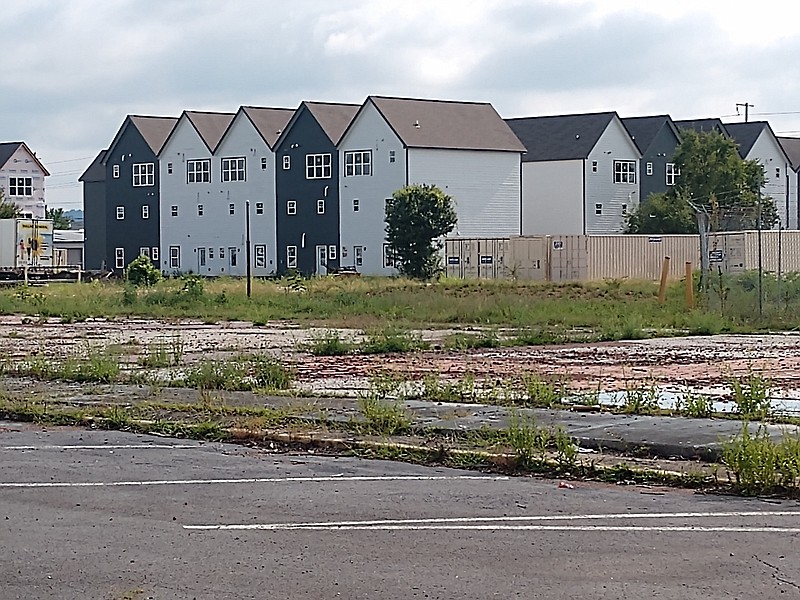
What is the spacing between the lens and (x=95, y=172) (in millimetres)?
106562

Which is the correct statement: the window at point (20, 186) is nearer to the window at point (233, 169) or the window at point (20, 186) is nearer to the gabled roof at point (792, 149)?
the window at point (233, 169)

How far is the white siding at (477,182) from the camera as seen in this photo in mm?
80500

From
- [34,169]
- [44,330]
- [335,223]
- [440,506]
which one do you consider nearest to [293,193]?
[335,223]

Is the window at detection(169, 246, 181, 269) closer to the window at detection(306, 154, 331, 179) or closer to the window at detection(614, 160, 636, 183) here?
the window at detection(306, 154, 331, 179)

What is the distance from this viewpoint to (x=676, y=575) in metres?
8.20

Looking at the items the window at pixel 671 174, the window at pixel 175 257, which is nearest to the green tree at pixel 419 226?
the window at pixel 671 174

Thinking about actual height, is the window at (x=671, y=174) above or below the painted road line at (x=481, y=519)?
above

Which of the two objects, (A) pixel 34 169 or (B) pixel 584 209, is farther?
(A) pixel 34 169

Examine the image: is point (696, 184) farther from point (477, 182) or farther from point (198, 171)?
point (198, 171)

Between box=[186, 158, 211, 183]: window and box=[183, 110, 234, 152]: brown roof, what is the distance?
1146 millimetres

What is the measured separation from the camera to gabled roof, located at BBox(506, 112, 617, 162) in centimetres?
8481

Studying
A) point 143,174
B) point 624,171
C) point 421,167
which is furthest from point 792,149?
point 143,174

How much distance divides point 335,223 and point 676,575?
76.9 m

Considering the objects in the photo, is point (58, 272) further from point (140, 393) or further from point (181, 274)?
point (140, 393)
